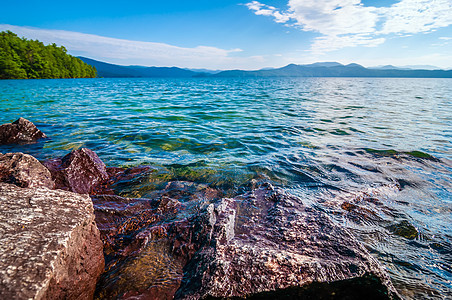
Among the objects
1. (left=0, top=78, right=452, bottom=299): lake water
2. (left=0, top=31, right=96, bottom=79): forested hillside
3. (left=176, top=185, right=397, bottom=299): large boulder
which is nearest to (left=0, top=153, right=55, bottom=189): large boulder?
(left=0, top=78, right=452, bottom=299): lake water

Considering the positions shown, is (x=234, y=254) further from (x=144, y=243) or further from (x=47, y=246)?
(x=47, y=246)

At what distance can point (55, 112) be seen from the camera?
13.9 m

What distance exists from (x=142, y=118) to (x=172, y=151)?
627cm

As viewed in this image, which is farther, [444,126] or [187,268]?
[444,126]

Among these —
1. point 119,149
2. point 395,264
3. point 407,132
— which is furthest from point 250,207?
point 407,132

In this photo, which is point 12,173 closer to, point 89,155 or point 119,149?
point 89,155

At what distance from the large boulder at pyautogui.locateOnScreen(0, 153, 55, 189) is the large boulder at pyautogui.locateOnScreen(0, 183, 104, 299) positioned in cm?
94

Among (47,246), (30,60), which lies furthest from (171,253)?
(30,60)

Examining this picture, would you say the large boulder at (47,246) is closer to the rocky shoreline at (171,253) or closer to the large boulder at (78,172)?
the rocky shoreline at (171,253)

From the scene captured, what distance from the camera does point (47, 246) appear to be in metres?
1.85

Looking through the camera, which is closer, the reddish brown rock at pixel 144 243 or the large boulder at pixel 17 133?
the reddish brown rock at pixel 144 243

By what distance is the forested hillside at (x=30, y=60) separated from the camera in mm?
58562

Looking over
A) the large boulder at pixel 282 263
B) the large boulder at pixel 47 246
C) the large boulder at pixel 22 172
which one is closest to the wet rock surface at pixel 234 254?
the large boulder at pixel 282 263

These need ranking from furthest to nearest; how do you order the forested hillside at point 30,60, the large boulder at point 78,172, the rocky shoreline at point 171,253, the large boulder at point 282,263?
the forested hillside at point 30,60
the large boulder at point 78,172
the large boulder at point 282,263
the rocky shoreline at point 171,253
